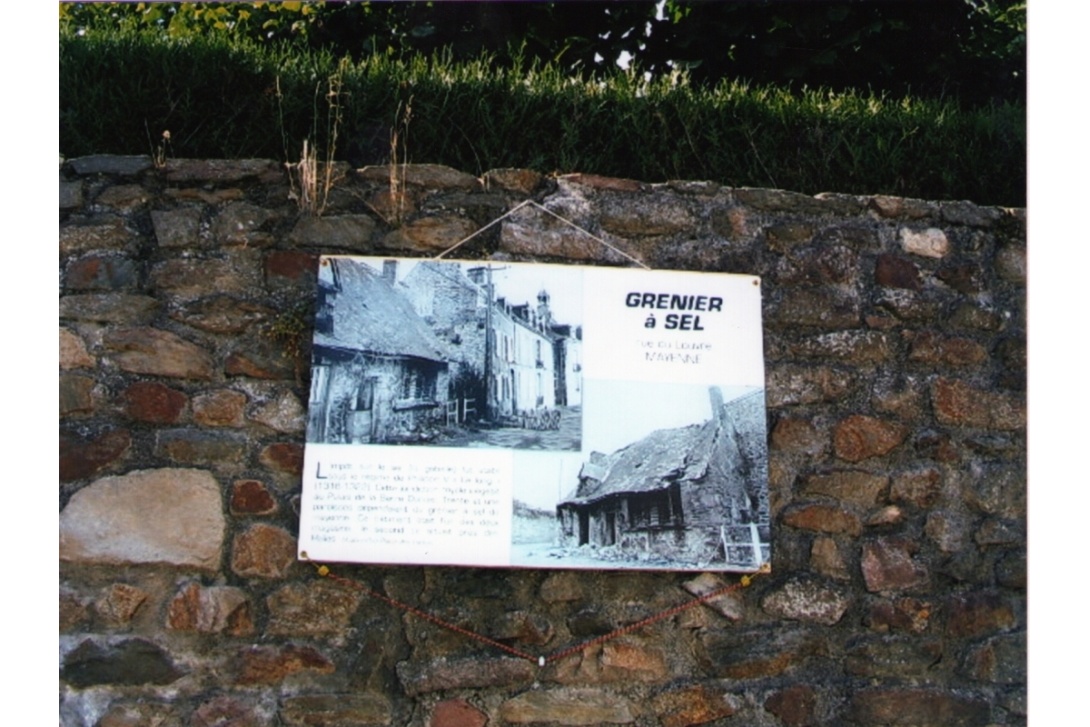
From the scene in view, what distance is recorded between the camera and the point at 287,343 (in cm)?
352

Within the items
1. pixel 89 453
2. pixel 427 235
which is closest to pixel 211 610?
pixel 89 453

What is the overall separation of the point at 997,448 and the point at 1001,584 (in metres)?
0.40

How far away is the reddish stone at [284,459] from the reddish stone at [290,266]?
0.49 m

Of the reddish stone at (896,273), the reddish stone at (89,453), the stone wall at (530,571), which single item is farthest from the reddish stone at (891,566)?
the reddish stone at (89,453)

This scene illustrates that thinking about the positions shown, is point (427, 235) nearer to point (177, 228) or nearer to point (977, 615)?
point (177, 228)

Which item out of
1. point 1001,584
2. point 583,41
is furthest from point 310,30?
point 1001,584

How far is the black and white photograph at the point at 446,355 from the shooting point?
Answer: 11.3 feet

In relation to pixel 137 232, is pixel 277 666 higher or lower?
lower

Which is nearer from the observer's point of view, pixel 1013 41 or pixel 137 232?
pixel 137 232

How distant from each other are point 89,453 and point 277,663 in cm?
76

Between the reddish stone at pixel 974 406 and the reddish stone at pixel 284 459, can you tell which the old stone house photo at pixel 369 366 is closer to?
the reddish stone at pixel 284 459

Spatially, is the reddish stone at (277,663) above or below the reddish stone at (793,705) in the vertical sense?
above

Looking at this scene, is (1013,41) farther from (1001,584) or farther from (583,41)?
(1001,584)

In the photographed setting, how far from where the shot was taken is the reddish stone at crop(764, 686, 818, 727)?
3.47m
